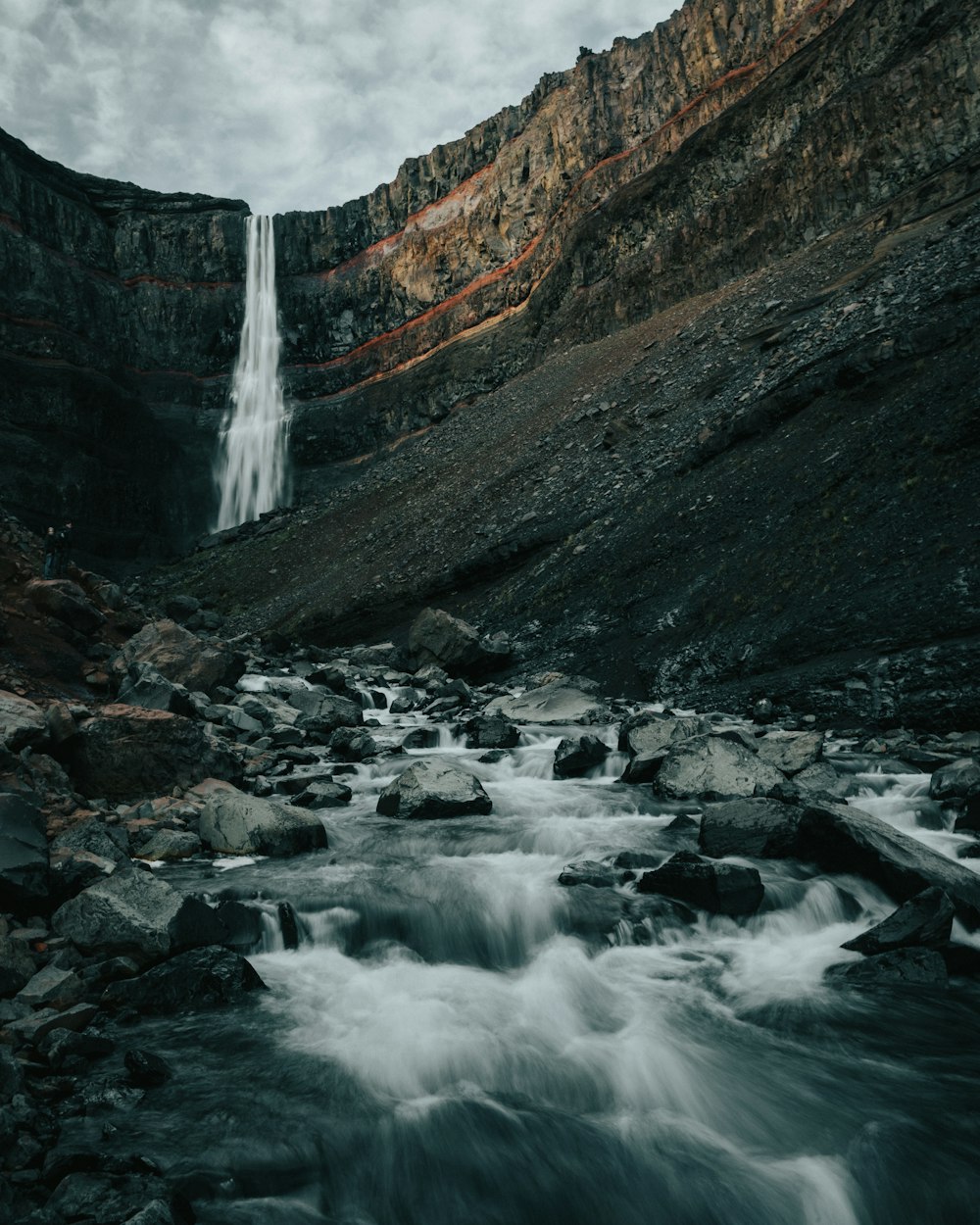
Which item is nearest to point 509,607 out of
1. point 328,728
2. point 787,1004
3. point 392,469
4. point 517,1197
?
point 328,728

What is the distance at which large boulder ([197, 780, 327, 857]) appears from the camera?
711 centimetres

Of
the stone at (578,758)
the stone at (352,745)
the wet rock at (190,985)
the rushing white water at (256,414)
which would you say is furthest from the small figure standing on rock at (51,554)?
the rushing white water at (256,414)

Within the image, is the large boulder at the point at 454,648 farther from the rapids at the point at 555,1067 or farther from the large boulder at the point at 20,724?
the large boulder at the point at 20,724

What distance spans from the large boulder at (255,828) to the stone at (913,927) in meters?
4.77

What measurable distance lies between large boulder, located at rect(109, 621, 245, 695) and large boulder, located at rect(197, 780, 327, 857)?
16.0ft

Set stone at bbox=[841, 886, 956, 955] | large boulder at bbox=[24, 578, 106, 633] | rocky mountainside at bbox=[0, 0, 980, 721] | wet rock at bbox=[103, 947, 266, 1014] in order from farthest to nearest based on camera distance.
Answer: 1. rocky mountainside at bbox=[0, 0, 980, 721]
2. large boulder at bbox=[24, 578, 106, 633]
3. stone at bbox=[841, 886, 956, 955]
4. wet rock at bbox=[103, 947, 266, 1014]

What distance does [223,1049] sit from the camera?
424cm

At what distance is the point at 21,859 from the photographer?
500 cm

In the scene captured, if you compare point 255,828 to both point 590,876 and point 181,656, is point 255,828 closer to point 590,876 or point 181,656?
point 590,876

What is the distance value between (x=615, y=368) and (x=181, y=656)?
23875mm

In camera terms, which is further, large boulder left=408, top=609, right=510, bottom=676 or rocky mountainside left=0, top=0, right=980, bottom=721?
large boulder left=408, top=609, right=510, bottom=676

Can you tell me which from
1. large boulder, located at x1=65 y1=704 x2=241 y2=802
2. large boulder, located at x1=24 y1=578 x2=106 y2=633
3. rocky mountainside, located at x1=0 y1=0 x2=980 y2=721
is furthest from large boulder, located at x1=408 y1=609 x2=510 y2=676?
large boulder, located at x1=65 y1=704 x2=241 y2=802

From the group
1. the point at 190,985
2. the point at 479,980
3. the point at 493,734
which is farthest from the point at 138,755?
the point at 493,734

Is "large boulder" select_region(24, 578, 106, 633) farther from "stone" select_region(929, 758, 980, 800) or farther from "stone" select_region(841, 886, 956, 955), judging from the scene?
"stone" select_region(929, 758, 980, 800)
